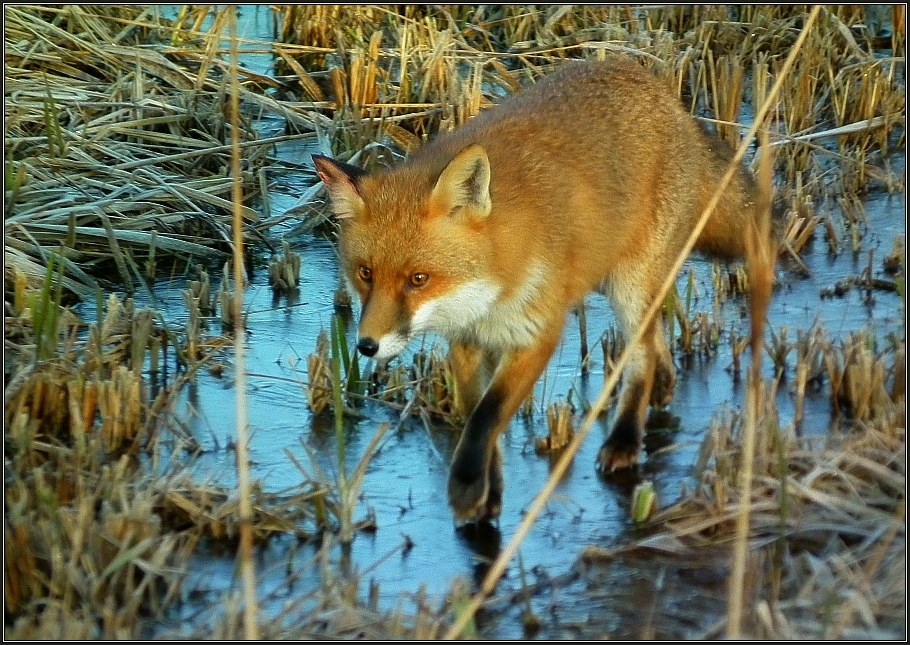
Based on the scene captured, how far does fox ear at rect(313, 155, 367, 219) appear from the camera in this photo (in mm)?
4734

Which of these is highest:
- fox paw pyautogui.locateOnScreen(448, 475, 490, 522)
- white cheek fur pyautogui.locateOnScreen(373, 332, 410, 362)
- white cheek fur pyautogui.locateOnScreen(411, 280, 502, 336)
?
white cheek fur pyautogui.locateOnScreen(411, 280, 502, 336)

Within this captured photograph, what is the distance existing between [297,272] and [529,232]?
245 cm

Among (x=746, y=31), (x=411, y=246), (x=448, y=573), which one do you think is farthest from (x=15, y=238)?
(x=746, y=31)

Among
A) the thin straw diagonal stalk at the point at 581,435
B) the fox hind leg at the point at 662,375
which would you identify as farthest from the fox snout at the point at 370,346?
the fox hind leg at the point at 662,375

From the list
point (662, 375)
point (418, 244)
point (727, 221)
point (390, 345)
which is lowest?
point (662, 375)

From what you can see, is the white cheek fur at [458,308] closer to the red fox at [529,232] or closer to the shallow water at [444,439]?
the red fox at [529,232]

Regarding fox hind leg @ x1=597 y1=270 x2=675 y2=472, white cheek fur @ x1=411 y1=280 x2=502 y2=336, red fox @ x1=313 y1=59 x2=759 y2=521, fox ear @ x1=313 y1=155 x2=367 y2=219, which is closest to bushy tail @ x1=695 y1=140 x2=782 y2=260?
red fox @ x1=313 y1=59 x2=759 y2=521

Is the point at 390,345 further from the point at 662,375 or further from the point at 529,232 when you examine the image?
the point at 662,375

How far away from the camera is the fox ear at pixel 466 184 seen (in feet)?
14.8

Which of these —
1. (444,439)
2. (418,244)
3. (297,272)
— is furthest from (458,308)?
(297,272)

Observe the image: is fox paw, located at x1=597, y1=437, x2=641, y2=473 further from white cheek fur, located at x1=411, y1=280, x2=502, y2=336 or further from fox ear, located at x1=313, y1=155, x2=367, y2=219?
fox ear, located at x1=313, y1=155, x2=367, y2=219

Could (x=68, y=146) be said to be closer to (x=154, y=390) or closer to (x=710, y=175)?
(x=154, y=390)

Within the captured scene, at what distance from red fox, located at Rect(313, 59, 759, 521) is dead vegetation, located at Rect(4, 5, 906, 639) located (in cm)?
38

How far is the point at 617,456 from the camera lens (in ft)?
16.9
